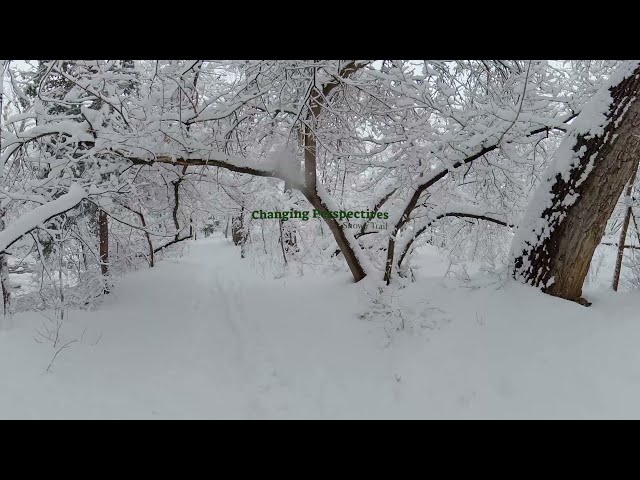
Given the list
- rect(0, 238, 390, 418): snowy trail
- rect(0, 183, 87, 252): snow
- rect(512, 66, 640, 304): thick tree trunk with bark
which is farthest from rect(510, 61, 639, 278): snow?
rect(0, 183, 87, 252): snow

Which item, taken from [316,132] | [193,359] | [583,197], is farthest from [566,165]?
[193,359]

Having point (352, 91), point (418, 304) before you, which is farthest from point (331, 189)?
point (418, 304)

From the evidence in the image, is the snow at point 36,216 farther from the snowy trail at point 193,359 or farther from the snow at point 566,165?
the snow at point 566,165

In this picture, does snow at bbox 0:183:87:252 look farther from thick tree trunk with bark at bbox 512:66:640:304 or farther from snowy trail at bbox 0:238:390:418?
thick tree trunk with bark at bbox 512:66:640:304

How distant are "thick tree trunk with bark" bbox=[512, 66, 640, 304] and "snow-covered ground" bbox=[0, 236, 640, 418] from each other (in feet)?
1.10

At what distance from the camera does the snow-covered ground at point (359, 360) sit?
3154mm

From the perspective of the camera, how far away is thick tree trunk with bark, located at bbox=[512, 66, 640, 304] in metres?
3.87

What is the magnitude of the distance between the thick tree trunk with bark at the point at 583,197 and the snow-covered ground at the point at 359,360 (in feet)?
1.10

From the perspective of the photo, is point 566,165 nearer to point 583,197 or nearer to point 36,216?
point 583,197

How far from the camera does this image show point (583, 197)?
410 centimetres

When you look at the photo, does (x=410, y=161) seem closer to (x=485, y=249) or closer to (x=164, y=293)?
(x=485, y=249)

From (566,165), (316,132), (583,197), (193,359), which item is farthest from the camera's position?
(316,132)

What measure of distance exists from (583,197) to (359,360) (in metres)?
3.31

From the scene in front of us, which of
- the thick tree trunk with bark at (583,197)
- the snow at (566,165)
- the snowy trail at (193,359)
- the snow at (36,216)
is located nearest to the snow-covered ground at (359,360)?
the snowy trail at (193,359)
